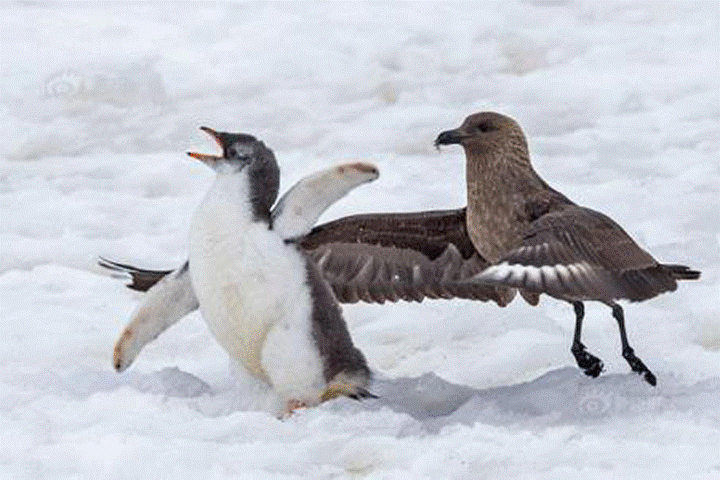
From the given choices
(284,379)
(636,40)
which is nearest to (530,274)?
(284,379)

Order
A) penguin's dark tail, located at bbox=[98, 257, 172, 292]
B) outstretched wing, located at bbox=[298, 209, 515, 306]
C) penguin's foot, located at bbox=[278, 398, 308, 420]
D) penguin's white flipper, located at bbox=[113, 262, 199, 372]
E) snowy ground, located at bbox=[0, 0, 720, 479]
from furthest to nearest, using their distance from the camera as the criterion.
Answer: penguin's dark tail, located at bbox=[98, 257, 172, 292] < outstretched wing, located at bbox=[298, 209, 515, 306] < penguin's white flipper, located at bbox=[113, 262, 199, 372] < penguin's foot, located at bbox=[278, 398, 308, 420] < snowy ground, located at bbox=[0, 0, 720, 479]

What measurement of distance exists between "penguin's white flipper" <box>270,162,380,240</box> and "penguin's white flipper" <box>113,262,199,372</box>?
43 centimetres

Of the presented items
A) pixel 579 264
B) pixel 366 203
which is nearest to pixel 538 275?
pixel 579 264

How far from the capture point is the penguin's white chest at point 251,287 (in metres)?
5.73

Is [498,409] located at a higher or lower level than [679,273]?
lower

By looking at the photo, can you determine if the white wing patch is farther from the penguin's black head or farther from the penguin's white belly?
the penguin's black head

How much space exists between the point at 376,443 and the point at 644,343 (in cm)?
158

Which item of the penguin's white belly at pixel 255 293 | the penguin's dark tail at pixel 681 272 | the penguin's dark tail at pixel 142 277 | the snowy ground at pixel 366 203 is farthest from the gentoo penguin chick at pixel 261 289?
the penguin's dark tail at pixel 681 272

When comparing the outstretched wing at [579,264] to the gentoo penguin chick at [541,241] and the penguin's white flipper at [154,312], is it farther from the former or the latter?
the penguin's white flipper at [154,312]

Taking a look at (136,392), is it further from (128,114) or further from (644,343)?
(128,114)

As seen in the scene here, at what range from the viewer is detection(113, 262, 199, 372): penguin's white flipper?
20.0 ft

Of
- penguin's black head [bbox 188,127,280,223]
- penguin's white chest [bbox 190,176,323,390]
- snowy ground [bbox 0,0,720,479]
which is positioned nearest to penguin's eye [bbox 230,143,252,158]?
penguin's black head [bbox 188,127,280,223]

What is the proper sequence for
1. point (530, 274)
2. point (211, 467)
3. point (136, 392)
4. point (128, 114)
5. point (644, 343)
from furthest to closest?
1. point (128, 114)
2. point (644, 343)
3. point (136, 392)
4. point (530, 274)
5. point (211, 467)

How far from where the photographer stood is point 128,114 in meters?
9.98
